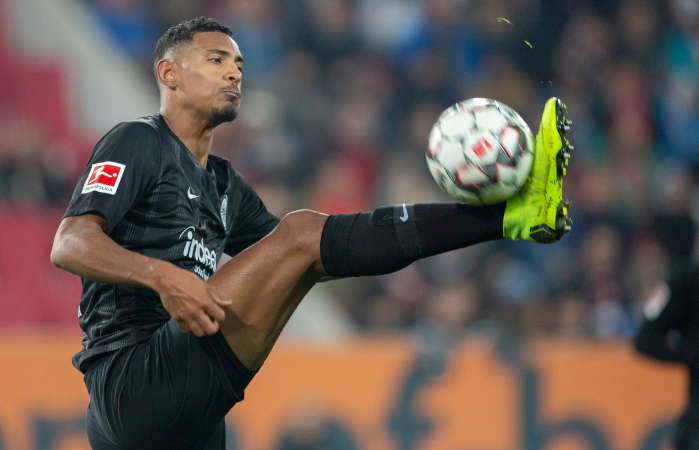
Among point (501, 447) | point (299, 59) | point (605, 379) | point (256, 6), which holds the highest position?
point (256, 6)

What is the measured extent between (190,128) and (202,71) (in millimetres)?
228

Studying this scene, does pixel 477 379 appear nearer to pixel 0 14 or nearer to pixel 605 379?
pixel 605 379

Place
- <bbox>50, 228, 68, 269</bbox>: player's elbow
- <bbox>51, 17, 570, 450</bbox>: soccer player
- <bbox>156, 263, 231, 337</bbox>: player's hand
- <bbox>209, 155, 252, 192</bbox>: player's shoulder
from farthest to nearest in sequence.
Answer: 1. <bbox>209, 155, 252, 192</bbox>: player's shoulder
2. <bbox>51, 17, 570, 450</bbox>: soccer player
3. <bbox>50, 228, 68, 269</bbox>: player's elbow
4. <bbox>156, 263, 231, 337</bbox>: player's hand

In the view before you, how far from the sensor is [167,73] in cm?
319

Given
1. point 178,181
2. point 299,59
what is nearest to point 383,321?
point 299,59

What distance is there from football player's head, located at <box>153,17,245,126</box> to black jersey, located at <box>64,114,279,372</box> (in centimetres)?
17

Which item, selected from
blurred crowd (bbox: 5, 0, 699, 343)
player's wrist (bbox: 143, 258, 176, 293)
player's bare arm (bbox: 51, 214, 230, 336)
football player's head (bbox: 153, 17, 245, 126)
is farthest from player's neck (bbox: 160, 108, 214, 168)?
blurred crowd (bbox: 5, 0, 699, 343)

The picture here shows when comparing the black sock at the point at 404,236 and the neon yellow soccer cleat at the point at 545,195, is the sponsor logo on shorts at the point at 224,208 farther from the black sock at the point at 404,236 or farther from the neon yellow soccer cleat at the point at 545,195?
the neon yellow soccer cleat at the point at 545,195

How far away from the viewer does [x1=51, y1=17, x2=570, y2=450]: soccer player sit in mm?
2572

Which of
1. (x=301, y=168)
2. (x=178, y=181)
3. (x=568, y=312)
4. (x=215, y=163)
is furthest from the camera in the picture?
(x=301, y=168)

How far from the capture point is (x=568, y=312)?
6.18 m

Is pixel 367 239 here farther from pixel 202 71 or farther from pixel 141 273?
pixel 202 71

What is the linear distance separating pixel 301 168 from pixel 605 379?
317 cm

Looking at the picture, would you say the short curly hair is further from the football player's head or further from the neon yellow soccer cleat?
the neon yellow soccer cleat
